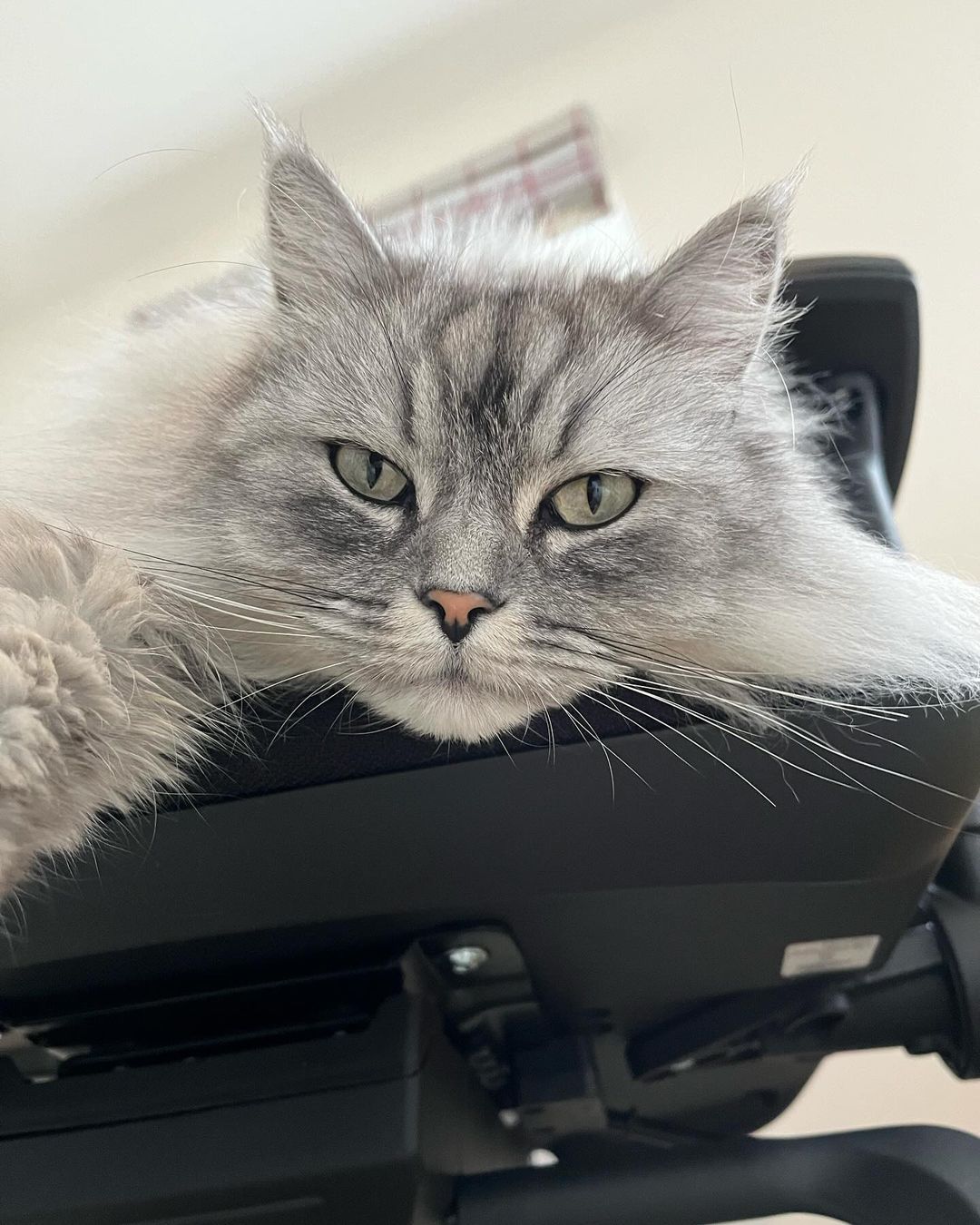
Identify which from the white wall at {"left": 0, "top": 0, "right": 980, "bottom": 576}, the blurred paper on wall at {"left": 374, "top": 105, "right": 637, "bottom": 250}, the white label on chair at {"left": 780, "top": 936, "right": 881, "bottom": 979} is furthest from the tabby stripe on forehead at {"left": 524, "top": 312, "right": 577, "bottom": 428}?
the blurred paper on wall at {"left": 374, "top": 105, "right": 637, "bottom": 250}

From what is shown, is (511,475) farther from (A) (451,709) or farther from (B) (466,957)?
(B) (466,957)

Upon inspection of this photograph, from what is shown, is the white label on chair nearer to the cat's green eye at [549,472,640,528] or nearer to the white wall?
the cat's green eye at [549,472,640,528]

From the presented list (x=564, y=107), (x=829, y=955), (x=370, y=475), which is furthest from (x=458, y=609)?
(x=564, y=107)

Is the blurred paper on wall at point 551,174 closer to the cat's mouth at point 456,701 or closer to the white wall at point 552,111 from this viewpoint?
the white wall at point 552,111

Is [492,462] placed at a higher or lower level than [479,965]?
higher

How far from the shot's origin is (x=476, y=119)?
2.87 metres

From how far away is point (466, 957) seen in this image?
2.48ft

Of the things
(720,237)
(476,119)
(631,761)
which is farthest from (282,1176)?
(476,119)

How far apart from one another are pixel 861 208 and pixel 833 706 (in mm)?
2235

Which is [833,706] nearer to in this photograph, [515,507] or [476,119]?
[515,507]

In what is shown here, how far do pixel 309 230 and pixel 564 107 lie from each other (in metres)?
2.20

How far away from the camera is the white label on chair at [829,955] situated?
78cm

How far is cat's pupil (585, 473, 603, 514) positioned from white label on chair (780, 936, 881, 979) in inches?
17.8

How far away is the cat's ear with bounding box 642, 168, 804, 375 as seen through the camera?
89 centimetres
